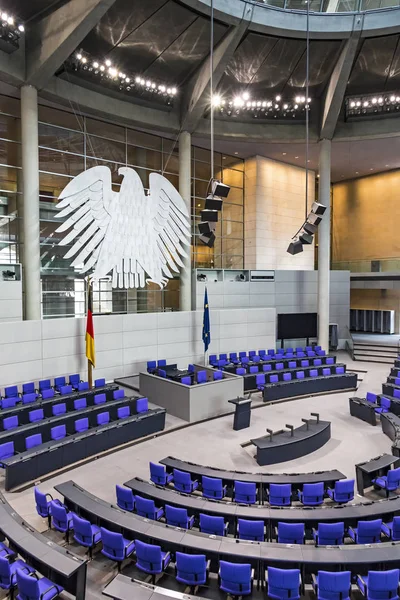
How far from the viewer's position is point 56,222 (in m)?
15.9

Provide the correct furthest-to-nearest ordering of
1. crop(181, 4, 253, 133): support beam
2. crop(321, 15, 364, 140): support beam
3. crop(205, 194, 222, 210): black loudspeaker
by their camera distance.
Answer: crop(321, 15, 364, 140): support beam → crop(181, 4, 253, 133): support beam → crop(205, 194, 222, 210): black loudspeaker

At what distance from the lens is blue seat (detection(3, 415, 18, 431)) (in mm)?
9758

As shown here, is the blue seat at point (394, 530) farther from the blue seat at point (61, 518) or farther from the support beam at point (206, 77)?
the support beam at point (206, 77)

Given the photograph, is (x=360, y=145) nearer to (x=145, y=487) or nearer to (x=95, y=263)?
(x=95, y=263)

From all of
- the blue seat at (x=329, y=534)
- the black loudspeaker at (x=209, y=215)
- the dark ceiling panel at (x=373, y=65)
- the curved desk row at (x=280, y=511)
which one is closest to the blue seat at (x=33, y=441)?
the curved desk row at (x=280, y=511)

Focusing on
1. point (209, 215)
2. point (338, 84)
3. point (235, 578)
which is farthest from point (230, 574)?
point (338, 84)

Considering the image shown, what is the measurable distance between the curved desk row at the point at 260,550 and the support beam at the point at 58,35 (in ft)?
42.8

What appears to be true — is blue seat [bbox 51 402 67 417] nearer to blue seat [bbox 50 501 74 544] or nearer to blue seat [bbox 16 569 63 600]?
blue seat [bbox 50 501 74 544]

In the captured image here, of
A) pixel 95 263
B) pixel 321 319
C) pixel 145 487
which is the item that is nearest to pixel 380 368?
pixel 321 319

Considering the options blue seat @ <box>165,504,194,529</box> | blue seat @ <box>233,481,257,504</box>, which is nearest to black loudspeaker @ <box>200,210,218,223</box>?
blue seat @ <box>233,481,257,504</box>

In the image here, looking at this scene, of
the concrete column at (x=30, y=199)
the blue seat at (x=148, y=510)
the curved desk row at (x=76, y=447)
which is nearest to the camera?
the blue seat at (x=148, y=510)

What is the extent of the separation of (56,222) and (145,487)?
1172cm

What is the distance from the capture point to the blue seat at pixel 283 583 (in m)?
4.80

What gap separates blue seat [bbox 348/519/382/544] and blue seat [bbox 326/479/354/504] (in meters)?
1.20
